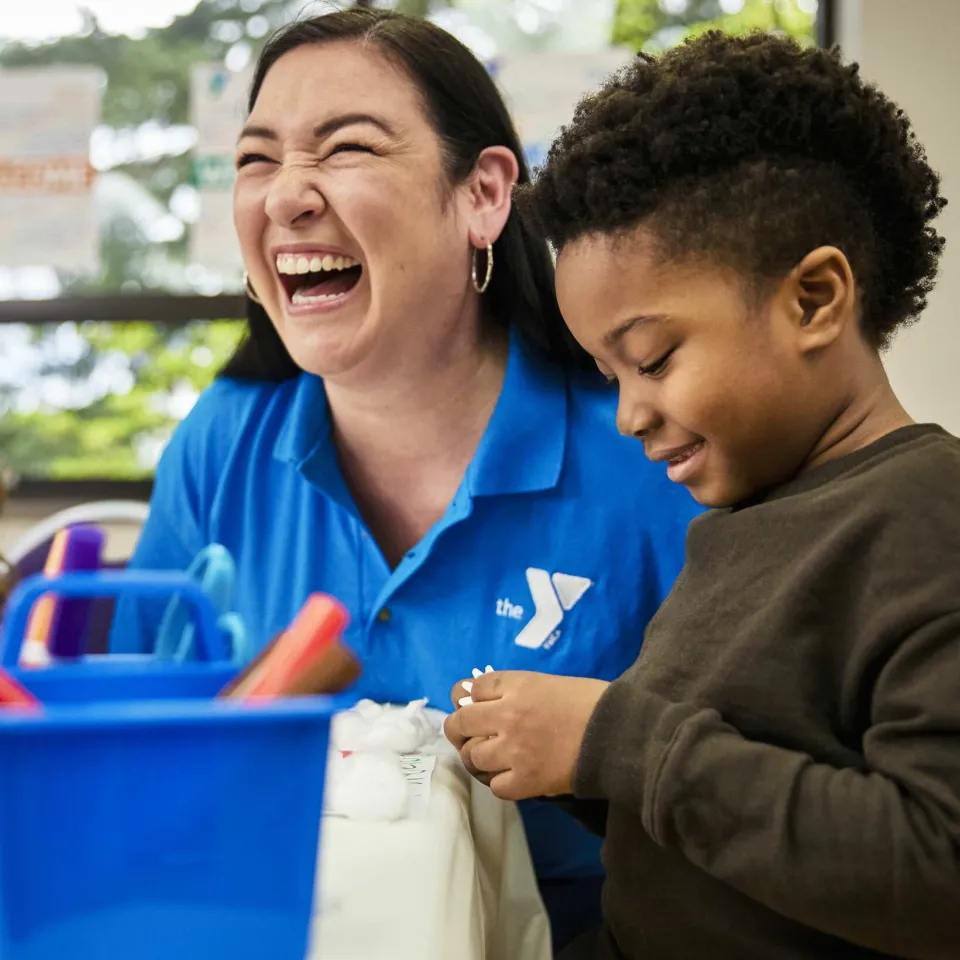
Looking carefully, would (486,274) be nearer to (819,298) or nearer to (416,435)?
(416,435)

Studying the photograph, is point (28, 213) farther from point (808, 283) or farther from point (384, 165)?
point (808, 283)

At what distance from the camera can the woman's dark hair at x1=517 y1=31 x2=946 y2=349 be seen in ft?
2.35

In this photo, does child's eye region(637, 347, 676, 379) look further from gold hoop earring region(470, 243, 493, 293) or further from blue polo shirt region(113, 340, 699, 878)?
gold hoop earring region(470, 243, 493, 293)

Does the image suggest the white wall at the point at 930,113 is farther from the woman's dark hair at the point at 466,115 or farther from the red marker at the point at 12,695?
the red marker at the point at 12,695

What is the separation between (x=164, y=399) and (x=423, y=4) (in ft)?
3.76

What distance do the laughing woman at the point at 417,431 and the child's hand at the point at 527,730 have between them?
0.32 m

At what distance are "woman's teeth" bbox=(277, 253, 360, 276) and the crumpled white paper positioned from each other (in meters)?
0.46

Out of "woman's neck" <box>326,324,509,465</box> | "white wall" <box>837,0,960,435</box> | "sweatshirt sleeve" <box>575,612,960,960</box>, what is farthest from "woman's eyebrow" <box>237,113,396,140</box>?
"white wall" <box>837,0,960,435</box>

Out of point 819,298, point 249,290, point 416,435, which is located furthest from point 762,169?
point 249,290

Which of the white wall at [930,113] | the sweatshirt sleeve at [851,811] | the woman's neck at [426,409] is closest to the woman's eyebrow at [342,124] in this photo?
the woman's neck at [426,409]

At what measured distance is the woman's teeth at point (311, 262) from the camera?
1.14 meters

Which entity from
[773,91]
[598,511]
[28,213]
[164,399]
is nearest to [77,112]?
[28,213]

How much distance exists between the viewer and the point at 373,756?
753 millimetres

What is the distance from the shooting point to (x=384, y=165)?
1.11m
